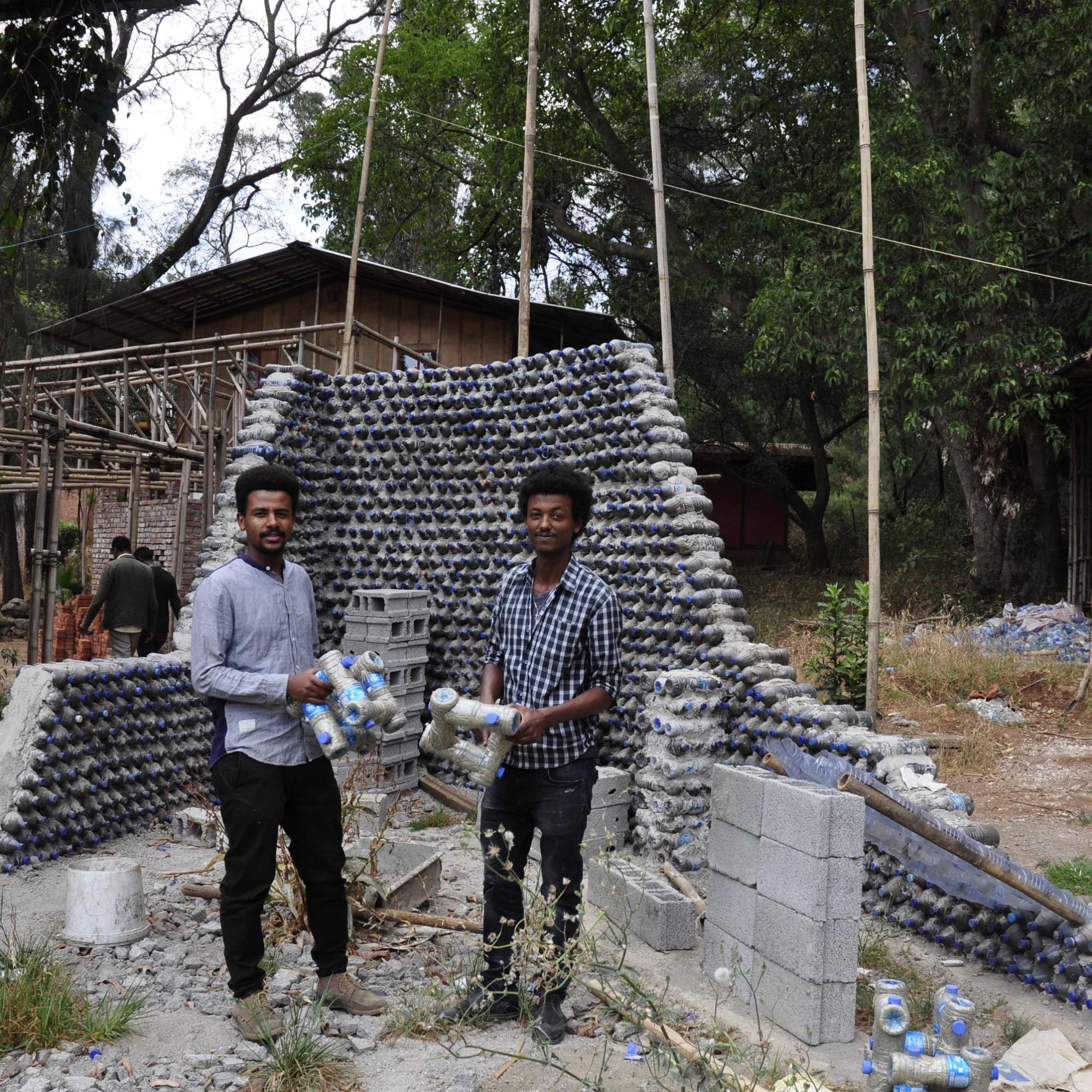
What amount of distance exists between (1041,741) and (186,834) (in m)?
6.75

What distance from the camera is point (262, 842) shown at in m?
3.49

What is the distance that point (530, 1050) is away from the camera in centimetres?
371

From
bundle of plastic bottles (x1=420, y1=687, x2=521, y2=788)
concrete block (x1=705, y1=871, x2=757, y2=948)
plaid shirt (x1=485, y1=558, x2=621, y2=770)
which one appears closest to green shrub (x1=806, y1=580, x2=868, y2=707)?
concrete block (x1=705, y1=871, x2=757, y2=948)

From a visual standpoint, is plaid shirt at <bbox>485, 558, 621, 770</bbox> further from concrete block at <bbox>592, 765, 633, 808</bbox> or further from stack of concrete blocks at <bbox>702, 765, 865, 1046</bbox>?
concrete block at <bbox>592, 765, 633, 808</bbox>

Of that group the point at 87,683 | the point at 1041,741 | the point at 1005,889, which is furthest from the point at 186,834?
the point at 1041,741

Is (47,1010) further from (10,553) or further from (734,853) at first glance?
(10,553)

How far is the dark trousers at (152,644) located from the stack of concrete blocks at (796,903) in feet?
24.8

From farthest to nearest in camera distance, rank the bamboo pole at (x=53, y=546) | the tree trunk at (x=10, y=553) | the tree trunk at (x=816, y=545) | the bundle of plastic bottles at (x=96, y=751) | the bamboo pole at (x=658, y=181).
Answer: the tree trunk at (x=816, y=545) < the tree trunk at (x=10, y=553) < the bamboo pole at (x=658, y=181) < the bamboo pole at (x=53, y=546) < the bundle of plastic bottles at (x=96, y=751)

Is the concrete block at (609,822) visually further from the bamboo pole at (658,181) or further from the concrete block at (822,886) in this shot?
the bamboo pole at (658,181)

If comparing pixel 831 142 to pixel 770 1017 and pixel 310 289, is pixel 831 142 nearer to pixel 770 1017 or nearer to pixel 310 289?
pixel 310 289

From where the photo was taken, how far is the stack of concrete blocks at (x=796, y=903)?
3.99 m

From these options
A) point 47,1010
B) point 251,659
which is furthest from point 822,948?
point 47,1010

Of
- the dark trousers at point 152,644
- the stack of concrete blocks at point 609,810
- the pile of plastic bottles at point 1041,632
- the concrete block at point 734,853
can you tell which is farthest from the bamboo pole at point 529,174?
the pile of plastic bottles at point 1041,632

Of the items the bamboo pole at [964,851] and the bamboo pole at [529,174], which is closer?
the bamboo pole at [964,851]
